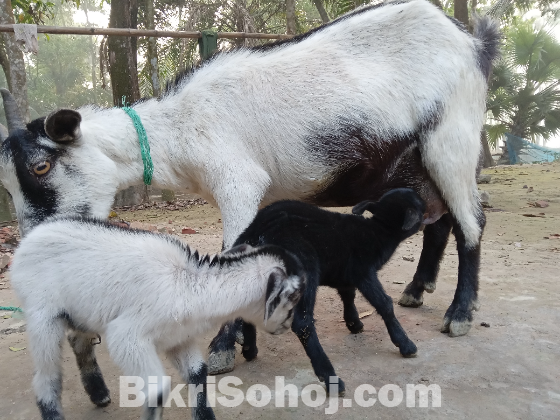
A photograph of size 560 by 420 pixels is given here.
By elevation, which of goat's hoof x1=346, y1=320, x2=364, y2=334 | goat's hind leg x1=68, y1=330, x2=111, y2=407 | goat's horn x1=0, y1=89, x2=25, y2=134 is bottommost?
goat's hoof x1=346, y1=320, x2=364, y2=334

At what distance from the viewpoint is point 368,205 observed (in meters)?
2.90

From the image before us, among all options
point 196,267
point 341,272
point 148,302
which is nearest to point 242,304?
point 196,267

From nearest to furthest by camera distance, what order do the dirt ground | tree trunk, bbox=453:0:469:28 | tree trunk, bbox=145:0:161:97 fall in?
the dirt ground < tree trunk, bbox=145:0:161:97 < tree trunk, bbox=453:0:469:28

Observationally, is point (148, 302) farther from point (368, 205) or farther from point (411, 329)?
point (411, 329)

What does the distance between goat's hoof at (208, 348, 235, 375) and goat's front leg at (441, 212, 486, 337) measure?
Result: 145cm

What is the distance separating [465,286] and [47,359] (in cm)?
257

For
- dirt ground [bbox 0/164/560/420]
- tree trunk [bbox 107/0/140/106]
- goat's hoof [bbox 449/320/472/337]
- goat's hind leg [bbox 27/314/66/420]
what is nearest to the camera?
goat's hind leg [bbox 27/314/66/420]

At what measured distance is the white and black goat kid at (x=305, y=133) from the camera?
2635 millimetres

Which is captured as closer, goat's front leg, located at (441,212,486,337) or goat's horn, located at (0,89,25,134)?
goat's horn, located at (0,89,25,134)

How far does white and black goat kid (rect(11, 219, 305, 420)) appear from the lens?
73.5 inches

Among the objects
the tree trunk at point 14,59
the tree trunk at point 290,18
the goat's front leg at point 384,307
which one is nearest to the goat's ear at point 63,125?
the goat's front leg at point 384,307

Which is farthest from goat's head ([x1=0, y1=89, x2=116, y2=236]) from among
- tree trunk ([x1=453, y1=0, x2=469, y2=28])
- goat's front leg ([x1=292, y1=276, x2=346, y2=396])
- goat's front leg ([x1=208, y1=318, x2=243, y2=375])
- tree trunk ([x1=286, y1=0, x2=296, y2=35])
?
tree trunk ([x1=453, y1=0, x2=469, y2=28])

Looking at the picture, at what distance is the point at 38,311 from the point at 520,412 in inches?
84.7

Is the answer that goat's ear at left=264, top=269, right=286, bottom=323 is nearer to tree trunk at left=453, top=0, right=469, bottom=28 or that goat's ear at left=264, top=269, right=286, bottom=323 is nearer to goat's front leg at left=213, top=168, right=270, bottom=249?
goat's front leg at left=213, top=168, right=270, bottom=249
